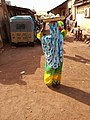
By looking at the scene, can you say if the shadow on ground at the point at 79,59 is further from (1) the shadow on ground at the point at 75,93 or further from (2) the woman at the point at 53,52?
(2) the woman at the point at 53,52

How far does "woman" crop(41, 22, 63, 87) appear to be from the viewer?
202 inches

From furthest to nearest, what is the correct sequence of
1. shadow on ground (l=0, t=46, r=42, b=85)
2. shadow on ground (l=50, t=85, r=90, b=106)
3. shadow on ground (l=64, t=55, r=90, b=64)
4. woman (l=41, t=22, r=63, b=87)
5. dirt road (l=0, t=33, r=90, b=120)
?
shadow on ground (l=64, t=55, r=90, b=64) → shadow on ground (l=0, t=46, r=42, b=85) → woman (l=41, t=22, r=63, b=87) → shadow on ground (l=50, t=85, r=90, b=106) → dirt road (l=0, t=33, r=90, b=120)

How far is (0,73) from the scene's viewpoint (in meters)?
6.75

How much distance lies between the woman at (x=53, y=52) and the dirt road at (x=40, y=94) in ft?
1.10

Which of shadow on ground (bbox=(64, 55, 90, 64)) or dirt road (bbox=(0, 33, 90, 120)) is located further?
shadow on ground (bbox=(64, 55, 90, 64))

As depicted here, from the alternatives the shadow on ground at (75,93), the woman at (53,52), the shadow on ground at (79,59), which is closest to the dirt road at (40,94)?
the shadow on ground at (75,93)

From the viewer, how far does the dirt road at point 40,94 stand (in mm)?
4230

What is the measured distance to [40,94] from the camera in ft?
16.7

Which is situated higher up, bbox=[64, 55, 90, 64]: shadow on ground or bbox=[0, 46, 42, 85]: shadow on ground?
bbox=[0, 46, 42, 85]: shadow on ground

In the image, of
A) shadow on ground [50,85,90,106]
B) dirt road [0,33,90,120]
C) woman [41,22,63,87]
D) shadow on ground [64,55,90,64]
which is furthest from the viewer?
shadow on ground [64,55,90,64]

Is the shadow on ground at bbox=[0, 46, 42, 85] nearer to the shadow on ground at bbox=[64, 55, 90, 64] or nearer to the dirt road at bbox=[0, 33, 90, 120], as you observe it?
the dirt road at bbox=[0, 33, 90, 120]

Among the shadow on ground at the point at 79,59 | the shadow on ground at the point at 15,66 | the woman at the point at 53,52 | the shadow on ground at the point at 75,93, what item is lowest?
the shadow on ground at the point at 75,93

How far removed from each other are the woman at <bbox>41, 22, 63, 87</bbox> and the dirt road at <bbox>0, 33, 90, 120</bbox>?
1.10 ft

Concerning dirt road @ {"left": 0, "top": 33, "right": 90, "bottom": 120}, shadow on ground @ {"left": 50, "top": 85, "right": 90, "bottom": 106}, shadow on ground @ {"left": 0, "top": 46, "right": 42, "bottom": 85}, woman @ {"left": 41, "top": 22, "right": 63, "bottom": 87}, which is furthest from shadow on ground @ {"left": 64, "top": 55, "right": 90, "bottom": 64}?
woman @ {"left": 41, "top": 22, "right": 63, "bottom": 87}
